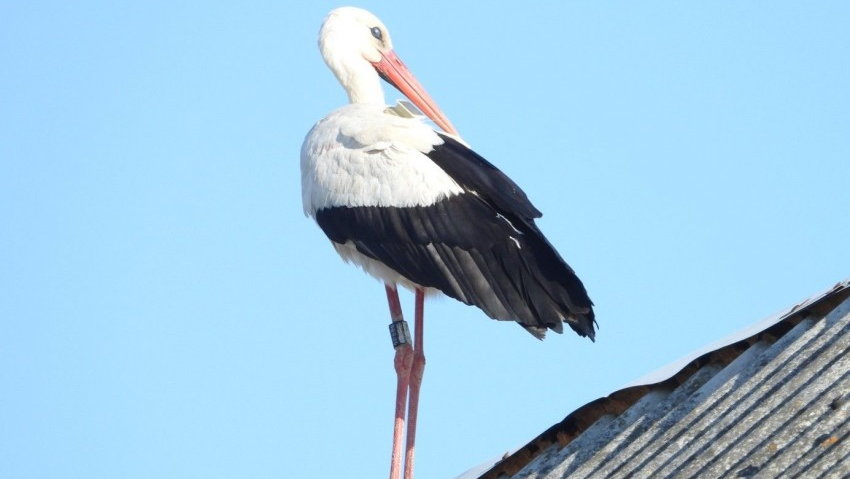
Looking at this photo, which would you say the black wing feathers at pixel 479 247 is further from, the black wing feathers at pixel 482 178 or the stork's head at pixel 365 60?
the stork's head at pixel 365 60

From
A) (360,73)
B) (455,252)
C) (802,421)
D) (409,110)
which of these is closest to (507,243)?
(455,252)

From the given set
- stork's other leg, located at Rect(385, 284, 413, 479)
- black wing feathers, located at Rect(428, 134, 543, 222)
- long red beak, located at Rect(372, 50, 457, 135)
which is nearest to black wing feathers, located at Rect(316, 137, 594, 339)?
black wing feathers, located at Rect(428, 134, 543, 222)

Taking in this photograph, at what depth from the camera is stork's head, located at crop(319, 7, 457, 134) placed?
34.9 ft

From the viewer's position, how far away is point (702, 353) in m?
6.63

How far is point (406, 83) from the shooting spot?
36.9 feet

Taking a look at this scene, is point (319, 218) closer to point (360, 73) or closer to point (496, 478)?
point (360, 73)

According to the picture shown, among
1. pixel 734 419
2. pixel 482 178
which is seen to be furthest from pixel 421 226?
pixel 734 419

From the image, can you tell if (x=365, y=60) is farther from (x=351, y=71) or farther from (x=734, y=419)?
(x=734, y=419)

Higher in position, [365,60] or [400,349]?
[365,60]

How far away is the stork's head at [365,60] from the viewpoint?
34.9 feet

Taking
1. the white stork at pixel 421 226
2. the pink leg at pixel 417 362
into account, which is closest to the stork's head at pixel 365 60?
the white stork at pixel 421 226

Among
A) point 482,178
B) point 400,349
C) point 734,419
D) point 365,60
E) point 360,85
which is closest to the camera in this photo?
point 734,419

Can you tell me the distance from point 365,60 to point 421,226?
236 centimetres

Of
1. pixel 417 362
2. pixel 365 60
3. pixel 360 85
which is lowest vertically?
pixel 417 362
